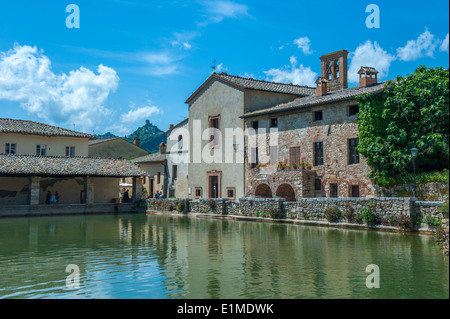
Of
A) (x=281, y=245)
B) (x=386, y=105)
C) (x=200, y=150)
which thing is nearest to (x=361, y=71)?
(x=386, y=105)

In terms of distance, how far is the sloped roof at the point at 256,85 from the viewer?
114 feet

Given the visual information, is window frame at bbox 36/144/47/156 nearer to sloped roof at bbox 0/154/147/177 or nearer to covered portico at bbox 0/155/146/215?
covered portico at bbox 0/155/146/215

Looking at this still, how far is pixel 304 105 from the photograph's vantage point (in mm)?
29062

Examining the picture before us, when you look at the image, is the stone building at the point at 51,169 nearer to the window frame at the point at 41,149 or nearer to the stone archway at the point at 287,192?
the window frame at the point at 41,149

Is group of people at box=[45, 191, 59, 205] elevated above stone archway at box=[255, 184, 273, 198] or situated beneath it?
situated beneath

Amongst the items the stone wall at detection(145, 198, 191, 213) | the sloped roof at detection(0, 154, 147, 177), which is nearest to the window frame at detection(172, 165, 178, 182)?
the sloped roof at detection(0, 154, 147, 177)

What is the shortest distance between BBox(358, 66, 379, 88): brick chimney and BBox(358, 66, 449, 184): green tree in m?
5.03

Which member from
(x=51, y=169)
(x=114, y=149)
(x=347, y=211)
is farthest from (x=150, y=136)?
(x=347, y=211)

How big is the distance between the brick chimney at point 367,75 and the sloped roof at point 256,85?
7404 millimetres

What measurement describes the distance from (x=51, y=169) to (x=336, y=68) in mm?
24907

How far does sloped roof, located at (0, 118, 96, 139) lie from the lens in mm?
38825

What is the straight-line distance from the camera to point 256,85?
35469mm

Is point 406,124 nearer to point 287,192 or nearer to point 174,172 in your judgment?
point 287,192

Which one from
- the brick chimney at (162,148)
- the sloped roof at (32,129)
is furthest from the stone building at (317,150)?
the sloped roof at (32,129)
